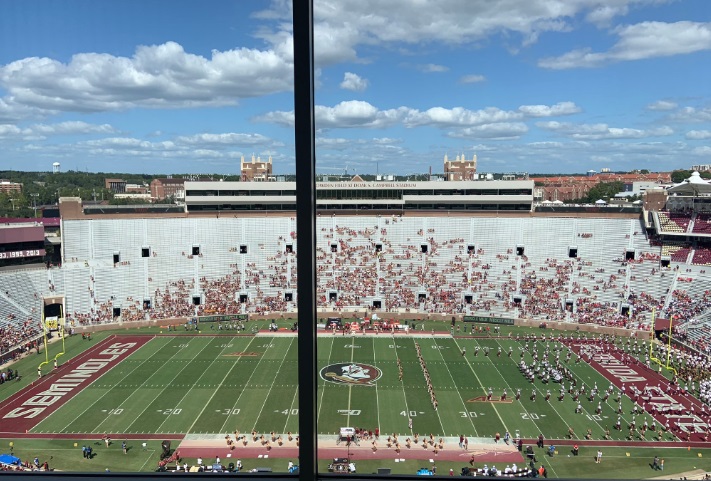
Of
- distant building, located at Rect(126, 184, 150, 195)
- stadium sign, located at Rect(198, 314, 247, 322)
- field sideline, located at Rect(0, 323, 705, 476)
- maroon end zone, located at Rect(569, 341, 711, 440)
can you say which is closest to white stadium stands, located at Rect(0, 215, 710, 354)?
stadium sign, located at Rect(198, 314, 247, 322)

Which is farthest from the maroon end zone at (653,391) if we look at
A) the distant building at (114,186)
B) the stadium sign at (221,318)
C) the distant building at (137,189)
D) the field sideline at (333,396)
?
the distant building at (137,189)

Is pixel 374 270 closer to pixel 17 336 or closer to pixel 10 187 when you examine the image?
pixel 17 336

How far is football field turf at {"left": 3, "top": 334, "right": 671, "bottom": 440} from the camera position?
318 inches

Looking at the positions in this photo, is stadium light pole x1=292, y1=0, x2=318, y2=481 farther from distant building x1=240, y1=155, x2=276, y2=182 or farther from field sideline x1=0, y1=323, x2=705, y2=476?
distant building x1=240, y1=155, x2=276, y2=182

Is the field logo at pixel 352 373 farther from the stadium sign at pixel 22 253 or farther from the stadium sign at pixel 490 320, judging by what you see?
the stadium sign at pixel 22 253

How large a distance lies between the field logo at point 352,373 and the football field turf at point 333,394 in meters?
Answer: 0.04

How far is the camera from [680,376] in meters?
9.97

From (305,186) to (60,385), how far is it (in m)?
10.8

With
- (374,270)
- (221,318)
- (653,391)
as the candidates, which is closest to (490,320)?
(374,270)

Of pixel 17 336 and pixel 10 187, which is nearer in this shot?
pixel 17 336

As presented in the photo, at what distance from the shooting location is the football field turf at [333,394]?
8.08 metres

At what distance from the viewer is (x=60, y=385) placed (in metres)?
9.81

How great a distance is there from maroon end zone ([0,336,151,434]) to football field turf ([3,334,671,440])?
0.49 feet

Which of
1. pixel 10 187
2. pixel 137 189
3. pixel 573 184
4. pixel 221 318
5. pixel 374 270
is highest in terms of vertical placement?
pixel 573 184
